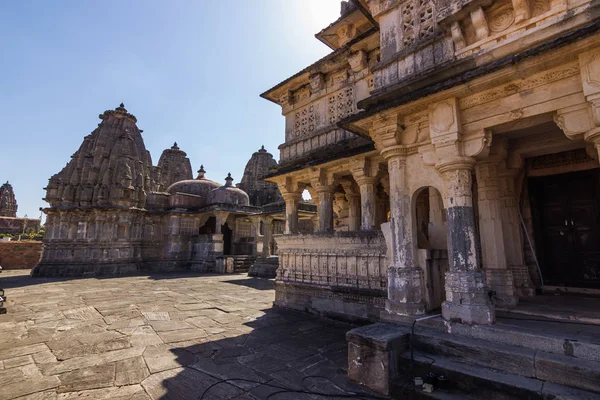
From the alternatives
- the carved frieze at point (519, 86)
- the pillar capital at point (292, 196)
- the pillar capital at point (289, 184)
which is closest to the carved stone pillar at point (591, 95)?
the carved frieze at point (519, 86)

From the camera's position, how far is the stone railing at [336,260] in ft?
20.2

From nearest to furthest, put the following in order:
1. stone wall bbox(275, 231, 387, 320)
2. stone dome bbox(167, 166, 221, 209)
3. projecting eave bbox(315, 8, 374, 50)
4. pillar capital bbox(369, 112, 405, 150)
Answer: pillar capital bbox(369, 112, 405, 150) < stone wall bbox(275, 231, 387, 320) < projecting eave bbox(315, 8, 374, 50) < stone dome bbox(167, 166, 221, 209)

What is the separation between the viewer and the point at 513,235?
19.5ft

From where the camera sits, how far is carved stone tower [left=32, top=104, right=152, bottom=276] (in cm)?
1862

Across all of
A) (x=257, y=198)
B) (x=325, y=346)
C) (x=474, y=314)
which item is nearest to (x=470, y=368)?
(x=474, y=314)

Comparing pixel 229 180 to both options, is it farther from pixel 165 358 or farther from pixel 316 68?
pixel 165 358

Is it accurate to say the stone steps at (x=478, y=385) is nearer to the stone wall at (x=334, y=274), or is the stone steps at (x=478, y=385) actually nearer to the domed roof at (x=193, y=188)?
the stone wall at (x=334, y=274)

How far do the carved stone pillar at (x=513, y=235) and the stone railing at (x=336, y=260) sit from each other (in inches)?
95.9

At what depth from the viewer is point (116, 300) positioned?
927 cm

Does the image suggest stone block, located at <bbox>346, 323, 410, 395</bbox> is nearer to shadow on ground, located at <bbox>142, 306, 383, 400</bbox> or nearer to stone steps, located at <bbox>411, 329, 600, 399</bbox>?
shadow on ground, located at <bbox>142, 306, 383, 400</bbox>

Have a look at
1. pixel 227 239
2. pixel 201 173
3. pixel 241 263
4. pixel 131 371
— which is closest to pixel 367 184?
pixel 131 371

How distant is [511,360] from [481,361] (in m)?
0.30

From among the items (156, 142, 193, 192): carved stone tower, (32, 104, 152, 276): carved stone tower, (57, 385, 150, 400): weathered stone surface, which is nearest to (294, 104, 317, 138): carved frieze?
(57, 385, 150, 400): weathered stone surface

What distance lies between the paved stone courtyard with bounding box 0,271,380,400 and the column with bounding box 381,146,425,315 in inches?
48.4
